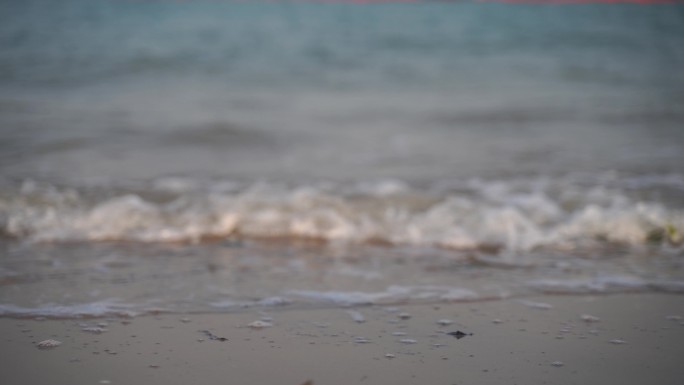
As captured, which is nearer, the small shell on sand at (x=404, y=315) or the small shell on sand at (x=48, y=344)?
the small shell on sand at (x=48, y=344)

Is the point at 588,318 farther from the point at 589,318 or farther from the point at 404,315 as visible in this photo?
the point at 404,315

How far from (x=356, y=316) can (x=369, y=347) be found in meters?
0.29

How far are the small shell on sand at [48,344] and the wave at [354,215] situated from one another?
1350mm

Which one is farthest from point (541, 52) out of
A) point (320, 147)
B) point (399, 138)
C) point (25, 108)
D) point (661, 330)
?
point (661, 330)

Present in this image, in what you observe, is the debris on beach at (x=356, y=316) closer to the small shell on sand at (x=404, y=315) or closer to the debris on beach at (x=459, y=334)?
the small shell on sand at (x=404, y=315)

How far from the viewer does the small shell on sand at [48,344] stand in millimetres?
2040

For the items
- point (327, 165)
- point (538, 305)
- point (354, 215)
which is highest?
point (327, 165)

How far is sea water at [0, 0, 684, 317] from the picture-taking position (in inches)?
112

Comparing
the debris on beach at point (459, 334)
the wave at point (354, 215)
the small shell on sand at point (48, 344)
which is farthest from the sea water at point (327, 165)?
the debris on beach at point (459, 334)

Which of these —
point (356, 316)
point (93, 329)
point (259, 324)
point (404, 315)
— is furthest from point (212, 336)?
point (404, 315)

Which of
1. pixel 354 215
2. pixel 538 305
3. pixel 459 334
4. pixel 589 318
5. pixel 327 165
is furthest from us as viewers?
pixel 327 165

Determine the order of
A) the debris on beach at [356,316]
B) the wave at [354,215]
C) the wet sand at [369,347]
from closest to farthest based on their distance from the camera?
the wet sand at [369,347], the debris on beach at [356,316], the wave at [354,215]

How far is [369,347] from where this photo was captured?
2.05 meters

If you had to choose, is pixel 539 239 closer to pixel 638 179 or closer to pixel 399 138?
pixel 638 179
